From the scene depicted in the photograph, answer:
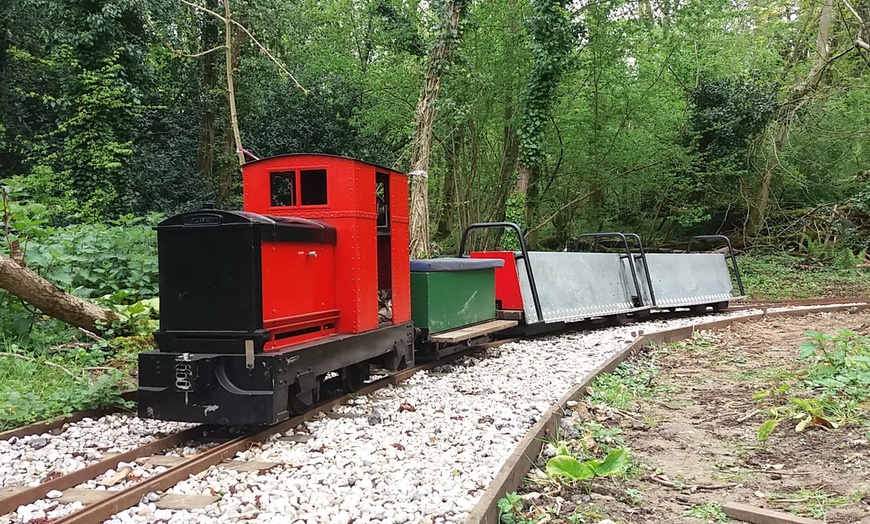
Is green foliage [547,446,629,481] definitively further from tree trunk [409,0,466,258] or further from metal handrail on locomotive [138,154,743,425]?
tree trunk [409,0,466,258]

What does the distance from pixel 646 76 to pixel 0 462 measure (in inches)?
703

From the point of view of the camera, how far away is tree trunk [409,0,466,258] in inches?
487

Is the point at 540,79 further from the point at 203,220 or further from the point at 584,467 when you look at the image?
the point at 584,467

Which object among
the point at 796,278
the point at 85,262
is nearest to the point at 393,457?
the point at 85,262

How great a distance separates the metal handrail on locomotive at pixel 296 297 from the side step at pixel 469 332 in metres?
0.03

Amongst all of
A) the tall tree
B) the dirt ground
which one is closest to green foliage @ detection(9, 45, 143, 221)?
the tall tree

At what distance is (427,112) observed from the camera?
13344 mm

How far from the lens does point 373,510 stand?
333 cm

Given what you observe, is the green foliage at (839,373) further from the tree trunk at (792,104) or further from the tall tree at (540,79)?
the tree trunk at (792,104)

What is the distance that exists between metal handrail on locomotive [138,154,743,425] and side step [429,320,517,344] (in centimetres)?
3

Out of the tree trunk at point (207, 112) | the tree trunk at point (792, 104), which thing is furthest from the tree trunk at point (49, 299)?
the tree trunk at point (792, 104)

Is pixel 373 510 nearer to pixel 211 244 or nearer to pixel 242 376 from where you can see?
pixel 242 376

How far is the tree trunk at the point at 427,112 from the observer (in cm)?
1236

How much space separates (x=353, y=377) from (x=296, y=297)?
1271mm
